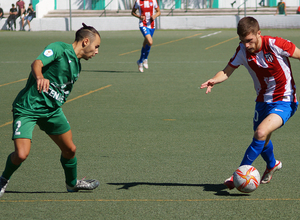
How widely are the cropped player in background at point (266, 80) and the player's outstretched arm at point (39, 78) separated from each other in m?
1.68

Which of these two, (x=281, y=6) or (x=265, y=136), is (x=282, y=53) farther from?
(x=281, y=6)

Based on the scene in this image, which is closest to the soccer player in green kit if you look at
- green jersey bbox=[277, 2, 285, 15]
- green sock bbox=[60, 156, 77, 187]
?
green sock bbox=[60, 156, 77, 187]

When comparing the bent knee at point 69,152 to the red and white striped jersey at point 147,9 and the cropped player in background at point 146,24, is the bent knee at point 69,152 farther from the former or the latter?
the red and white striped jersey at point 147,9

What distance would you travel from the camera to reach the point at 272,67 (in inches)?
185

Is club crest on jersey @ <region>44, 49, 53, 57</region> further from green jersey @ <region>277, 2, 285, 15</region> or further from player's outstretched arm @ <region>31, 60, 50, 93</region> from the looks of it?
green jersey @ <region>277, 2, 285, 15</region>

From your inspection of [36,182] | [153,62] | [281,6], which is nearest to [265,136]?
[36,182]

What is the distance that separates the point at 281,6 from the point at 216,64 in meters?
22.3

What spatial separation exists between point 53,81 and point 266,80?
2109 millimetres

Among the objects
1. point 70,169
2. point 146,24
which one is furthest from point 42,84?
point 146,24

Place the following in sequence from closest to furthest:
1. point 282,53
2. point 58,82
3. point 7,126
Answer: point 58,82 < point 282,53 < point 7,126

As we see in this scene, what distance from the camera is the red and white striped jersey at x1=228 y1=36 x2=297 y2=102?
182 inches

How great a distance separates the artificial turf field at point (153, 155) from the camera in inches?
165

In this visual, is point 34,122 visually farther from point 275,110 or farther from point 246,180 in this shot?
point 275,110

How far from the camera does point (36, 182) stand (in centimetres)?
490
